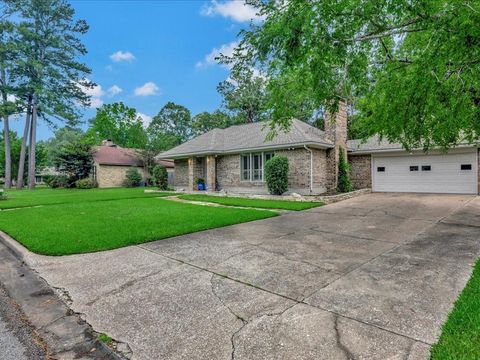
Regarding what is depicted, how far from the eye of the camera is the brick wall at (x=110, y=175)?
90.9 ft

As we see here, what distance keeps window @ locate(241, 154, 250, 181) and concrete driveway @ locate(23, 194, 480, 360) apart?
10.5 metres

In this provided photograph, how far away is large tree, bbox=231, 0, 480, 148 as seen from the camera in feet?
14.5

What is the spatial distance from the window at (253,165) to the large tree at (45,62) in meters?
24.5

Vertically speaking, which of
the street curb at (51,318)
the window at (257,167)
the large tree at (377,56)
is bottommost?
the street curb at (51,318)

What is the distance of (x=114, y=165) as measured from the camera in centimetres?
2852

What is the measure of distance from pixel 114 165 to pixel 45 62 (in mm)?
14465

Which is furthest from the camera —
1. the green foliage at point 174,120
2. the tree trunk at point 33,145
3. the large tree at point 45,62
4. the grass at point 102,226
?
the green foliage at point 174,120

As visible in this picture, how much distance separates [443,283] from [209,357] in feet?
10.7

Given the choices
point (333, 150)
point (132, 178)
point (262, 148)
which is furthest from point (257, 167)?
point (132, 178)

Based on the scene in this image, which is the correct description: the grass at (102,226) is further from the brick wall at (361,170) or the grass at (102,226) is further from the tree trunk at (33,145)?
the tree trunk at (33,145)

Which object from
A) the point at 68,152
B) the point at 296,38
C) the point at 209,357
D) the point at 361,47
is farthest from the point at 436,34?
the point at 68,152

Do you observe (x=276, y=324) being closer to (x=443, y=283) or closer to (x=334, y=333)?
(x=334, y=333)

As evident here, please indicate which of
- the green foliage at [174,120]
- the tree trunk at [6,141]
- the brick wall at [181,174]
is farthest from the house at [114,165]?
the green foliage at [174,120]

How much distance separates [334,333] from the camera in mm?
2672
